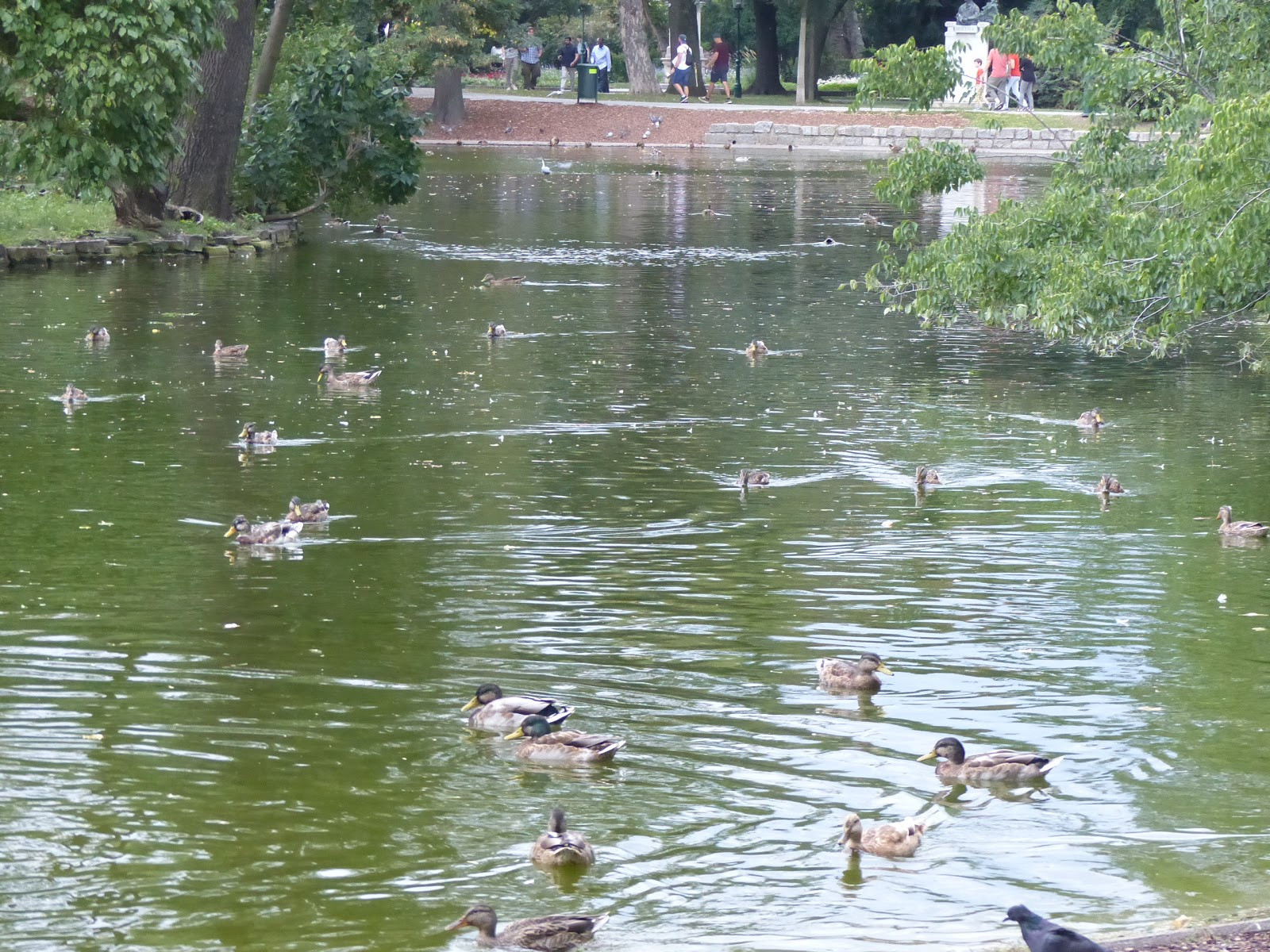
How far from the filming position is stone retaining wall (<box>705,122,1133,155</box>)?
65000 millimetres

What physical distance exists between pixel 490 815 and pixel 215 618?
4013 mm

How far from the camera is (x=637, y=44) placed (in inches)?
3027

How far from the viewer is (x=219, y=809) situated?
371 inches

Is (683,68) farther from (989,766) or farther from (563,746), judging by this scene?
(989,766)

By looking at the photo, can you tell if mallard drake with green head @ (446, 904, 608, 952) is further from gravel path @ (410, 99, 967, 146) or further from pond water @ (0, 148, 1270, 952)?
gravel path @ (410, 99, 967, 146)

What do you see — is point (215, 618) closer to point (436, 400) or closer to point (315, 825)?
point (315, 825)

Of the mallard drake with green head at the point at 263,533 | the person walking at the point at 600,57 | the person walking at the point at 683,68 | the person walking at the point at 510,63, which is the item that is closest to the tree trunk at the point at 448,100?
the person walking at the point at 600,57

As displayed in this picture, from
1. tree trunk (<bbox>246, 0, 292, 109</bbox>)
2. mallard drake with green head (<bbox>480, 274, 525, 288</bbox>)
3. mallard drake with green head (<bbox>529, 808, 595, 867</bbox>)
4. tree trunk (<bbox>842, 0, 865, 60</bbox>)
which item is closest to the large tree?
mallard drake with green head (<bbox>529, 808, 595, 867</bbox>)

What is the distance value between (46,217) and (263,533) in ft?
71.9

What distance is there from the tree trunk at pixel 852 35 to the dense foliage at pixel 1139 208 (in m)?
64.8

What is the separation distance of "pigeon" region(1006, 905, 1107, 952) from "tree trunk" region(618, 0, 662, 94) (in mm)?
71016

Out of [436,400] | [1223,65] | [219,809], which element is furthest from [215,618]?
[1223,65]

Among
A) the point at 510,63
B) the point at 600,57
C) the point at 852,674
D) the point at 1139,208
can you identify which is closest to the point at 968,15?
the point at 600,57

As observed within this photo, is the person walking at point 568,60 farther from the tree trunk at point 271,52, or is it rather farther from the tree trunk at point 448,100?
the tree trunk at point 271,52
